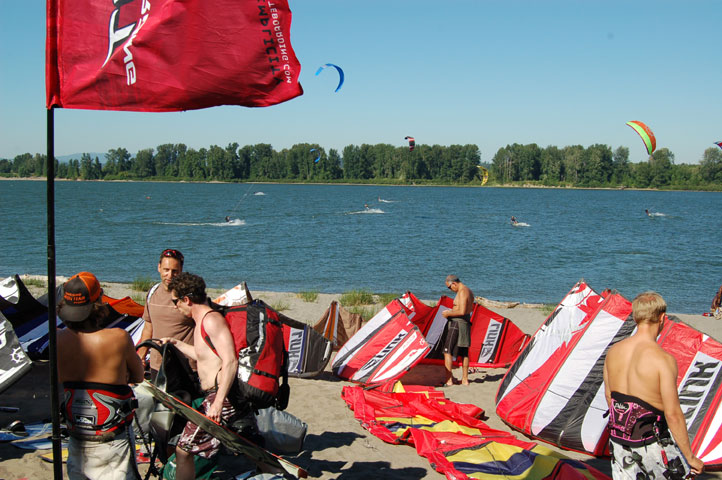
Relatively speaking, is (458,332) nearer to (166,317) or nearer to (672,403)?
(166,317)

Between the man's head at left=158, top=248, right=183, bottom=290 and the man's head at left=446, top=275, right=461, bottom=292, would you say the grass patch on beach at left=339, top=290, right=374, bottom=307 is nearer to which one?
the man's head at left=446, top=275, right=461, bottom=292

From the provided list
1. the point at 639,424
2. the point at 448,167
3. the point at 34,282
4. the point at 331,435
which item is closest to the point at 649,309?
the point at 639,424

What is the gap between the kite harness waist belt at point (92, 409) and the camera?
3.55 metres

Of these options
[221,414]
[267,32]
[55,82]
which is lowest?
[221,414]

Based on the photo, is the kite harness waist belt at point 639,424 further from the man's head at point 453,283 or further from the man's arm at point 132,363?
the man's head at point 453,283

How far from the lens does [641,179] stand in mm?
158500

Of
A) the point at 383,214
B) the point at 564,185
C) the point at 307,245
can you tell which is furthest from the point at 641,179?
the point at 307,245

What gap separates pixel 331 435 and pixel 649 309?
12.0 feet

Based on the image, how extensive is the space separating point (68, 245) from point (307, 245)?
1369 centimetres

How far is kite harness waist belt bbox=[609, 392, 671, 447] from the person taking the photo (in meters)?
3.78

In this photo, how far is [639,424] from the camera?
380cm

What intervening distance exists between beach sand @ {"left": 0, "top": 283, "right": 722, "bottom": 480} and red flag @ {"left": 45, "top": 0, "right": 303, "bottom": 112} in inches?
123

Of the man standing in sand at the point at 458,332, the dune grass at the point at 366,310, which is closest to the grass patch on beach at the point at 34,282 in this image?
the dune grass at the point at 366,310

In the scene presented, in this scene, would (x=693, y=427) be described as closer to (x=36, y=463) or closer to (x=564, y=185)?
(x=36, y=463)
